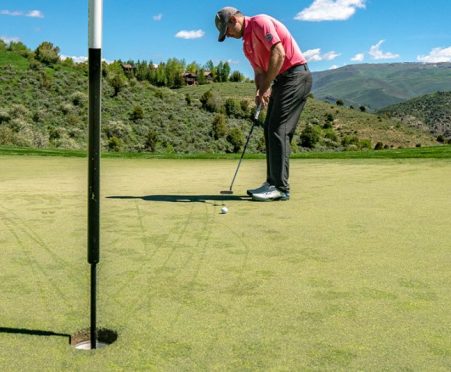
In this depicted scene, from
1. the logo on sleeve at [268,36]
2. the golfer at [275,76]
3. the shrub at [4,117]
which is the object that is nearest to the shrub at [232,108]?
the shrub at [4,117]

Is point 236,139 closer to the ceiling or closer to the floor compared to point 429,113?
closer to the floor

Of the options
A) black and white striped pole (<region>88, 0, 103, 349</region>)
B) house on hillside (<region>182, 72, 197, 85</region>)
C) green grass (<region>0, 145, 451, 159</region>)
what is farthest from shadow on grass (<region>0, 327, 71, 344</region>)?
house on hillside (<region>182, 72, 197, 85</region>)

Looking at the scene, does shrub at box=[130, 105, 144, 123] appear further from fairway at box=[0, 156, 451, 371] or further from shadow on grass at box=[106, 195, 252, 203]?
fairway at box=[0, 156, 451, 371]

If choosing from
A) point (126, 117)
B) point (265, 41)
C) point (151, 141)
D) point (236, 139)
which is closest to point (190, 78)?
point (126, 117)

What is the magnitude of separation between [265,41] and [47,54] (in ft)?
202

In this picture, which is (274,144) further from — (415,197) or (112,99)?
(112,99)

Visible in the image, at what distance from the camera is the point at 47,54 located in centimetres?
6275

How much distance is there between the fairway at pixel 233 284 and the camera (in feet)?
6.16

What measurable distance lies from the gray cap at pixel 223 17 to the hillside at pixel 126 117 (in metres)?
32.2

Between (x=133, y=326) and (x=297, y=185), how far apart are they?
5230 millimetres

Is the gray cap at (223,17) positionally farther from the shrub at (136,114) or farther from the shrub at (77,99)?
the shrub at (77,99)

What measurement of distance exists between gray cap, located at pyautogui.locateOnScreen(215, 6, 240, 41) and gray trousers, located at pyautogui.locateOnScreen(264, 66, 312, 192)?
760 millimetres

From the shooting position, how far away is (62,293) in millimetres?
2512

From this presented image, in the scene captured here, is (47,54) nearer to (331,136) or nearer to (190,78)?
(331,136)
